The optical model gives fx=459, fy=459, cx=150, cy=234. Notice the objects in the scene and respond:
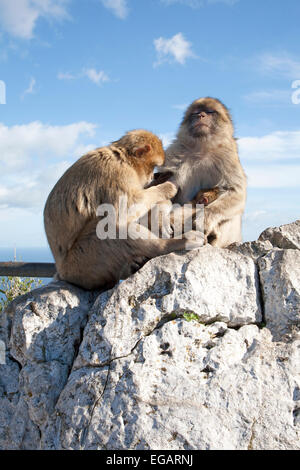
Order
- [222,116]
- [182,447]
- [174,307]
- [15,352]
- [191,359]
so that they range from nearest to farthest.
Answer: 1. [182,447]
2. [191,359]
3. [174,307]
4. [15,352]
5. [222,116]

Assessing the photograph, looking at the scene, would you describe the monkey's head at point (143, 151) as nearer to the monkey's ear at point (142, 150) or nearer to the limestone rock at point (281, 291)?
the monkey's ear at point (142, 150)

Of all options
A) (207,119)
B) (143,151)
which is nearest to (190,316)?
(143,151)

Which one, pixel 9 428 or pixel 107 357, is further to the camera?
pixel 9 428

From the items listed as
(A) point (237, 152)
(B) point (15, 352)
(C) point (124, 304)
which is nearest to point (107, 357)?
(C) point (124, 304)

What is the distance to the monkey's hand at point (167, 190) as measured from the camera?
328 cm

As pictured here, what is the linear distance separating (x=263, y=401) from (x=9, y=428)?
1.47 metres

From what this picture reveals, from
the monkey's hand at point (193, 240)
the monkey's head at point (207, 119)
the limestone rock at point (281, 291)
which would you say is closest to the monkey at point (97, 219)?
the monkey's hand at point (193, 240)

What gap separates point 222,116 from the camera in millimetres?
3658

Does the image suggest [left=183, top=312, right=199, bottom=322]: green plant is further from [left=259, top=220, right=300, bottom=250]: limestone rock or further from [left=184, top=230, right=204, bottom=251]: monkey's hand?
[left=259, top=220, right=300, bottom=250]: limestone rock

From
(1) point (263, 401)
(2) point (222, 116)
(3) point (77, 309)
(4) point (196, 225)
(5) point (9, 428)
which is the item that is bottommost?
(5) point (9, 428)

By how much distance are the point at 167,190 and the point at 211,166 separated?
44 cm

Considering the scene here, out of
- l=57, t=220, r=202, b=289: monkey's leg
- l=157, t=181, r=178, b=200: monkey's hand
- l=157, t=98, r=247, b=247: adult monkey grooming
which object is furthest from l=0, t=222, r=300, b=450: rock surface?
l=157, t=181, r=178, b=200: monkey's hand

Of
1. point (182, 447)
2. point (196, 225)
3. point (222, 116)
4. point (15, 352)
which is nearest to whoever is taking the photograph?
point (182, 447)

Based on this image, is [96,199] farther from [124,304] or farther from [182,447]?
[182,447]
